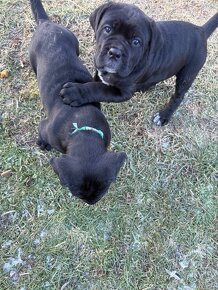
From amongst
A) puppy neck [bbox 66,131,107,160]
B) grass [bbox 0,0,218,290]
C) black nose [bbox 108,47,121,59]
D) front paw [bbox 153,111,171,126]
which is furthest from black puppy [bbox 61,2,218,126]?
grass [bbox 0,0,218,290]

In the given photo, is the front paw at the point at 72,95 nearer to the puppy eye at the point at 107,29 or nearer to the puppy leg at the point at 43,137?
the puppy leg at the point at 43,137

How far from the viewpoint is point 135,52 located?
12.6 ft

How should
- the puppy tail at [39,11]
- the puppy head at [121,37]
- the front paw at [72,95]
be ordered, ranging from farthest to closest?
the puppy tail at [39,11] < the front paw at [72,95] < the puppy head at [121,37]

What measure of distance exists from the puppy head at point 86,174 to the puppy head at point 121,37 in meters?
0.89

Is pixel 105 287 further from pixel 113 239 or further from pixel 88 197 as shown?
pixel 88 197

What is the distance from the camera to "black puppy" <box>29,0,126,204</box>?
3.46m

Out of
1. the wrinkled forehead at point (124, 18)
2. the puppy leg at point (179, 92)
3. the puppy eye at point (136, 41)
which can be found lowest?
the puppy leg at point (179, 92)

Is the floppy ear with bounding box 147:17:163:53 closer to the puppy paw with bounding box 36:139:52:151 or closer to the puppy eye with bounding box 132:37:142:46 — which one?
the puppy eye with bounding box 132:37:142:46

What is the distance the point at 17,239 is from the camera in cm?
454

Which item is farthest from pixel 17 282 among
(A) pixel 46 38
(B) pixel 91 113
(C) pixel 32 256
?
(A) pixel 46 38

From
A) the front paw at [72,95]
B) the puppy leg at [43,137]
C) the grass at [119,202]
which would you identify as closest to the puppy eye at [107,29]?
the front paw at [72,95]

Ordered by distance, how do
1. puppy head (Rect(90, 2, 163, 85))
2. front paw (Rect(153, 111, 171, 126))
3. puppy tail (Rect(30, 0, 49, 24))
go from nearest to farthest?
puppy head (Rect(90, 2, 163, 85))
puppy tail (Rect(30, 0, 49, 24))
front paw (Rect(153, 111, 171, 126))

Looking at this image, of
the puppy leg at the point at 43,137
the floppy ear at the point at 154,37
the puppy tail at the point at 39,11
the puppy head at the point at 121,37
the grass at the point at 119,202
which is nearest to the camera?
the puppy head at the point at 121,37

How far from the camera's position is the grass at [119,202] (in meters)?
4.52
